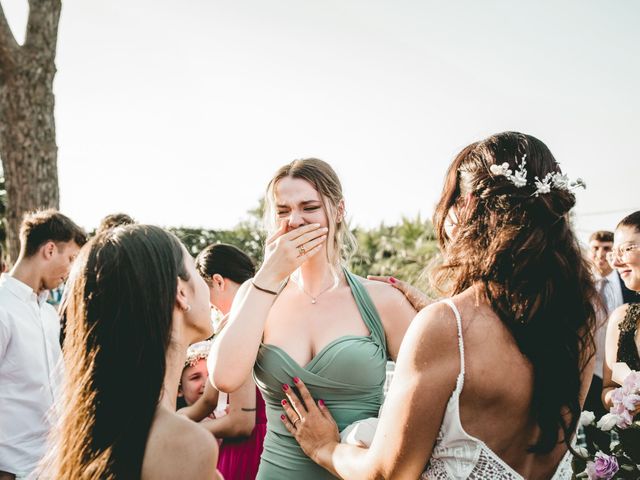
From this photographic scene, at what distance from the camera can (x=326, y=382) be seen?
2412 millimetres

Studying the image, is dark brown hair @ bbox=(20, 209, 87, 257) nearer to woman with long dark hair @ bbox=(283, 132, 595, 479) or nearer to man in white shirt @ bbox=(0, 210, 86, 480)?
man in white shirt @ bbox=(0, 210, 86, 480)

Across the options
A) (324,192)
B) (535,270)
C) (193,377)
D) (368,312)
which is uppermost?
(324,192)

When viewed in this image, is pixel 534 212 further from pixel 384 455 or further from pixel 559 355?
pixel 384 455

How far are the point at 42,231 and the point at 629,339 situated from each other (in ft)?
12.7

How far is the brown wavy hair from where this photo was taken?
4.89 feet

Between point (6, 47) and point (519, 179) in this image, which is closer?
point (519, 179)

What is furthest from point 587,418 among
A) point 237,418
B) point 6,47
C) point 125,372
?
point 6,47

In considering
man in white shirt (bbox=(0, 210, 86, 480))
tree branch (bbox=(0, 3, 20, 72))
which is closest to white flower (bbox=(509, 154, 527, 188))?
man in white shirt (bbox=(0, 210, 86, 480))

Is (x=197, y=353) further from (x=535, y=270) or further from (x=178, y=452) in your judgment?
(x=535, y=270)

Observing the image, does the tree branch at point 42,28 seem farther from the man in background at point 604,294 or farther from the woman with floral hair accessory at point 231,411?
the man in background at point 604,294

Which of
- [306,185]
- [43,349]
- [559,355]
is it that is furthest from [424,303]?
[43,349]

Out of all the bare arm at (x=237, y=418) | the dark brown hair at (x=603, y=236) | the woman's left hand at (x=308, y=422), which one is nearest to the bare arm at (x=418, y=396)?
the woman's left hand at (x=308, y=422)

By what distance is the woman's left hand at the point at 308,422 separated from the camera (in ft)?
6.86

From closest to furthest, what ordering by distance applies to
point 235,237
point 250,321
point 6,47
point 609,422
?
point 609,422, point 250,321, point 6,47, point 235,237
